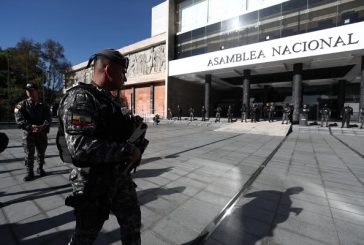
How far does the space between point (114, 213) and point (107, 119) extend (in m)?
0.72

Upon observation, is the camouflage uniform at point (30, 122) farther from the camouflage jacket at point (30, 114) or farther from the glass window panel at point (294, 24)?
the glass window panel at point (294, 24)

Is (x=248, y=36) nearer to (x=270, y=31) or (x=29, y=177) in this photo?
(x=270, y=31)

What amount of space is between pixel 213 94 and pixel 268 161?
2901 cm

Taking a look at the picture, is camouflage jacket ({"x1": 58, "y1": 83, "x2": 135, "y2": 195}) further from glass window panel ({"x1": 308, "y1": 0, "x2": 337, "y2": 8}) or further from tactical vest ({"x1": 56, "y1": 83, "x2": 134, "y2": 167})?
glass window panel ({"x1": 308, "y1": 0, "x2": 337, "y2": 8})

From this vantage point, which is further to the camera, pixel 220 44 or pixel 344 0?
pixel 220 44

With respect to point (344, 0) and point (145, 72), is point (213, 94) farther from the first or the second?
point (344, 0)

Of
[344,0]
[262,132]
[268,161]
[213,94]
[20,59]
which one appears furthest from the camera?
[213,94]

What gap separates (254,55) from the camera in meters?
18.7

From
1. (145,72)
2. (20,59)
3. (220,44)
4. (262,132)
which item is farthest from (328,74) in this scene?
(20,59)

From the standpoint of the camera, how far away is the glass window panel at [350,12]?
1453 centimetres

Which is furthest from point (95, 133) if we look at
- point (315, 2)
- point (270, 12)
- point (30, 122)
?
point (270, 12)

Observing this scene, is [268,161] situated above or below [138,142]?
below

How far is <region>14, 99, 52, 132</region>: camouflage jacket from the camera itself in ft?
12.2

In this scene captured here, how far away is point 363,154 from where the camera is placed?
704cm
